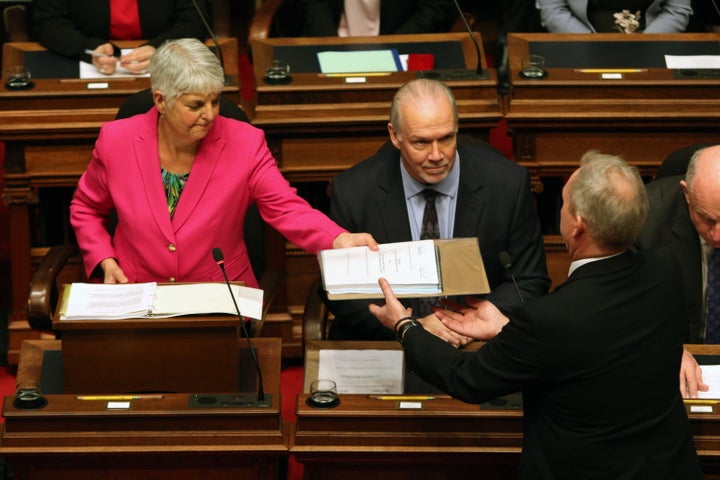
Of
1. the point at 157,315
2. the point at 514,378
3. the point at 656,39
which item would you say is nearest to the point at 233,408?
the point at 157,315

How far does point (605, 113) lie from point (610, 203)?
159cm

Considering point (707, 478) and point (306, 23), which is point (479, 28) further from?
point (707, 478)

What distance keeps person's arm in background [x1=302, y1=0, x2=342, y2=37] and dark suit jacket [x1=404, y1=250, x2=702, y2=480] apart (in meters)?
2.32

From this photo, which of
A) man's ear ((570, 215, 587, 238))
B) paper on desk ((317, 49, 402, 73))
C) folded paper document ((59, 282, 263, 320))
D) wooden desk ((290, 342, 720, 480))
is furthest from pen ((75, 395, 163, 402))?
paper on desk ((317, 49, 402, 73))

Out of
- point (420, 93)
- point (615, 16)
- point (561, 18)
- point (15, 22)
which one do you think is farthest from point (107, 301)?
point (615, 16)

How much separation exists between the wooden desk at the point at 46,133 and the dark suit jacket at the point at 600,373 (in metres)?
1.74

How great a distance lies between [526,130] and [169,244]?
1.27 m

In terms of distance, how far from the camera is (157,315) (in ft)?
8.24

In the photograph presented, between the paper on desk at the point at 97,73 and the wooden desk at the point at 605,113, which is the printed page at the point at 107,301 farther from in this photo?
the wooden desk at the point at 605,113

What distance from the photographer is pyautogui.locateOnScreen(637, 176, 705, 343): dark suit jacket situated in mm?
3031

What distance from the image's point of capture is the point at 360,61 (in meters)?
3.91

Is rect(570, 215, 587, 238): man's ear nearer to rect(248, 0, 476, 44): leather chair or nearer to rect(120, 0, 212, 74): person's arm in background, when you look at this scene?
rect(248, 0, 476, 44): leather chair

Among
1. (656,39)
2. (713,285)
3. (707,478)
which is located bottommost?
(707,478)

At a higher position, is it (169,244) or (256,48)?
(256,48)
